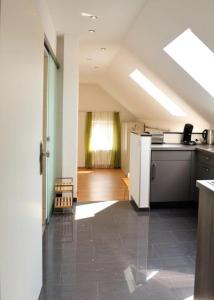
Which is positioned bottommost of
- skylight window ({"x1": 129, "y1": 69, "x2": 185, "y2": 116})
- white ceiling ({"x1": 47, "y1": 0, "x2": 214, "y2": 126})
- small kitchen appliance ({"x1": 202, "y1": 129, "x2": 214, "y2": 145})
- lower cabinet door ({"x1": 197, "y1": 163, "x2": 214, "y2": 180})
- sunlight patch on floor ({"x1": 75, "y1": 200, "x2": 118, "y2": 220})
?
sunlight patch on floor ({"x1": 75, "y1": 200, "x2": 118, "y2": 220})

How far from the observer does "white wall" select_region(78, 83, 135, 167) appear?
870 centimetres

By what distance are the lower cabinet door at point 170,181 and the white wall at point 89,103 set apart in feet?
16.3

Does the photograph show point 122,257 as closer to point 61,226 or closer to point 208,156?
point 61,226

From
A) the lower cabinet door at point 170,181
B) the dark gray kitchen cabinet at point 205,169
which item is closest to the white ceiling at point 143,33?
the dark gray kitchen cabinet at point 205,169

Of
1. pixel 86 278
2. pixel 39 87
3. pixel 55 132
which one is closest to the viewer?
pixel 39 87

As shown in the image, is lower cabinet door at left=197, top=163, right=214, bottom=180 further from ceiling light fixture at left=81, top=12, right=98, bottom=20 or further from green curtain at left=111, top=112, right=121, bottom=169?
green curtain at left=111, top=112, right=121, bottom=169

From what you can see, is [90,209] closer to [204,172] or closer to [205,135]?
[204,172]

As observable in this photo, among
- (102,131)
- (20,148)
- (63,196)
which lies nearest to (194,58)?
(63,196)

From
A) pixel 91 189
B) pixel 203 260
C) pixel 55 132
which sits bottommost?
pixel 91 189

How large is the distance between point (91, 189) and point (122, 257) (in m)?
3.04

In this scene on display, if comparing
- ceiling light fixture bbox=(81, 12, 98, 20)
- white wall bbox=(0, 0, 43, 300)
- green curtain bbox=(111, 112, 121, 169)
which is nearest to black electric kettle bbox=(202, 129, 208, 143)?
ceiling light fixture bbox=(81, 12, 98, 20)

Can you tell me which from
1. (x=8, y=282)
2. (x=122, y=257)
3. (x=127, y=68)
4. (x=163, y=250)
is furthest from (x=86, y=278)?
(x=127, y=68)

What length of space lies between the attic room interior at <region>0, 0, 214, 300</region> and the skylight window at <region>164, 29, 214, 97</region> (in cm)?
1

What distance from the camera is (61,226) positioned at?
3.38 m
